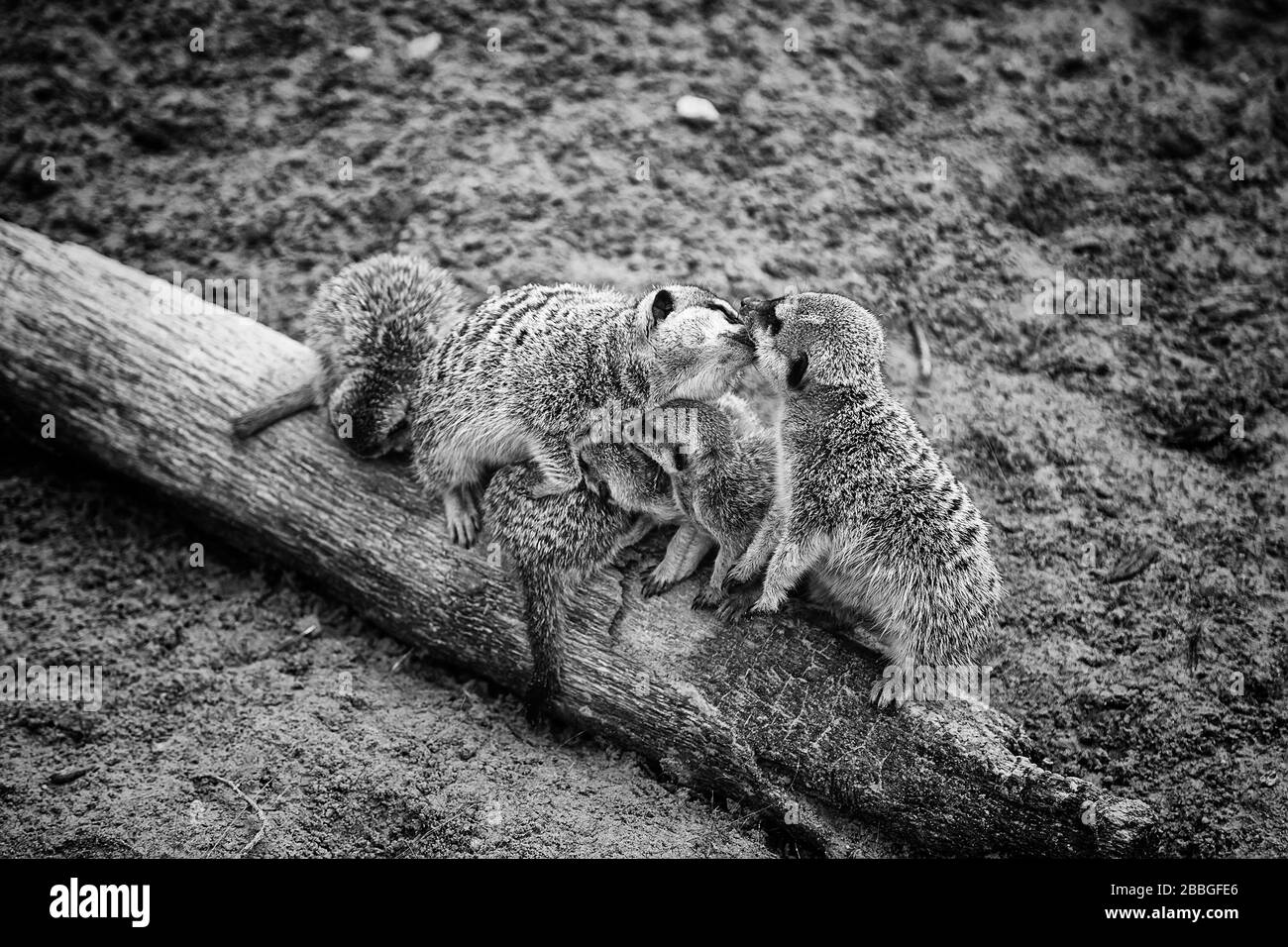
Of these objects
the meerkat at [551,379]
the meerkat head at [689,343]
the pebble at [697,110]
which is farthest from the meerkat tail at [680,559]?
the pebble at [697,110]

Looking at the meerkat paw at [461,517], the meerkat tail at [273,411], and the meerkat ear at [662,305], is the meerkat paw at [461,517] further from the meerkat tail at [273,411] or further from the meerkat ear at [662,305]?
the meerkat ear at [662,305]

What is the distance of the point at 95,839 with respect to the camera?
13.6 ft

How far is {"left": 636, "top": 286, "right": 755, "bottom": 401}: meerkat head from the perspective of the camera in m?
4.73

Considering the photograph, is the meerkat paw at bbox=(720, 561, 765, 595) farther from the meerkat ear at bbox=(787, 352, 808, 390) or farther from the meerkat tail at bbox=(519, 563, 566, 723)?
the meerkat ear at bbox=(787, 352, 808, 390)

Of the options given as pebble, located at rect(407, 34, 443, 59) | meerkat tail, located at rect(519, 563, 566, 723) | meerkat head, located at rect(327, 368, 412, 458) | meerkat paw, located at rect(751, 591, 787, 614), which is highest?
pebble, located at rect(407, 34, 443, 59)

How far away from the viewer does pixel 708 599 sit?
14.2ft

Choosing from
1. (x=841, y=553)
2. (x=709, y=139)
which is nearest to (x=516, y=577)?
(x=841, y=553)

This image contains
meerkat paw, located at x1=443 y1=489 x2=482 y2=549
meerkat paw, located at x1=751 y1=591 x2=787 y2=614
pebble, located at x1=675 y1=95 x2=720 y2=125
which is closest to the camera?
meerkat paw, located at x1=751 y1=591 x2=787 y2=614

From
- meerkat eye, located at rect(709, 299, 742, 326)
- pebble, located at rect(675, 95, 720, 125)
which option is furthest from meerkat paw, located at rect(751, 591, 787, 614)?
pebble, located at rect(675, 95, 720, 125)

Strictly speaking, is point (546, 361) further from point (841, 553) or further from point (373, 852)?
point (373, 852)

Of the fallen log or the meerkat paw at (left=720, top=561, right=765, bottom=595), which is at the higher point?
the meerkat paw at (left=720, top=561, right=765, bottom=595)

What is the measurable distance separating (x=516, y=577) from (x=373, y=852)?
131 centimetres

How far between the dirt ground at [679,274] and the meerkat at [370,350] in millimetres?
950

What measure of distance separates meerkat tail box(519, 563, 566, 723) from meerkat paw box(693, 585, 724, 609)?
62 centimetres
